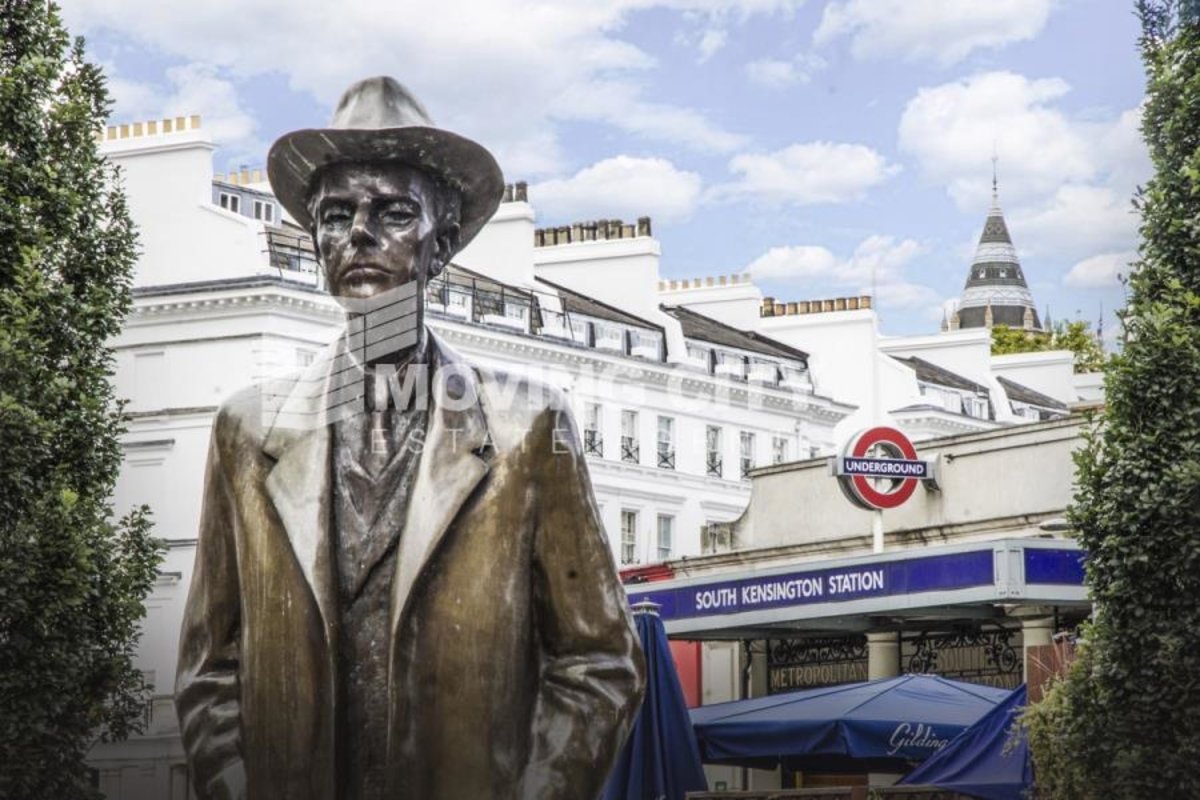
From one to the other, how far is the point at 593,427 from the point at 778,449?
27.5ft

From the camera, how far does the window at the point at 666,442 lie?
61781mm

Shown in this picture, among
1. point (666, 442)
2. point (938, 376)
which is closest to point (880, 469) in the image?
point (666, 442)

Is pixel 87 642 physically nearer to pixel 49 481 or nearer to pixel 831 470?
pixel 49 481

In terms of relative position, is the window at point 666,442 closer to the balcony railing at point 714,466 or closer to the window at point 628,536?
the balcony railing at point 714,466

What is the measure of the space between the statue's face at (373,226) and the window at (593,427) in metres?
53.5

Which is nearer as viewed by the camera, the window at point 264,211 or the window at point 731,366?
the window at point 264,211

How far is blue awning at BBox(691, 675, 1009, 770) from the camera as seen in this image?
62.2 ft

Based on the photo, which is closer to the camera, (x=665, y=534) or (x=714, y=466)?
(x=665, y=534)

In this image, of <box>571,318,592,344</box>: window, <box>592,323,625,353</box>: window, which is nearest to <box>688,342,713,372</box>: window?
<box>592,323,625,353</box>: window

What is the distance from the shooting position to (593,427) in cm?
5947

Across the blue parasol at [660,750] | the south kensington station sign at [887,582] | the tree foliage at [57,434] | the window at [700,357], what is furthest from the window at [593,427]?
the blue parasol at [660,750]

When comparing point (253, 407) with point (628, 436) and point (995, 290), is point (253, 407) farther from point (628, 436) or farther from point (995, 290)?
point (995, 290)

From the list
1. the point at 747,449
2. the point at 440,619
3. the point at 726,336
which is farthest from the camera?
the point at 726,336

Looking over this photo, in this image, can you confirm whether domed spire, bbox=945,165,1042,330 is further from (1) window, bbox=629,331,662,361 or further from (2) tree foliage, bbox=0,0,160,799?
(2) tree foliage, bbox=0,0,160,799
